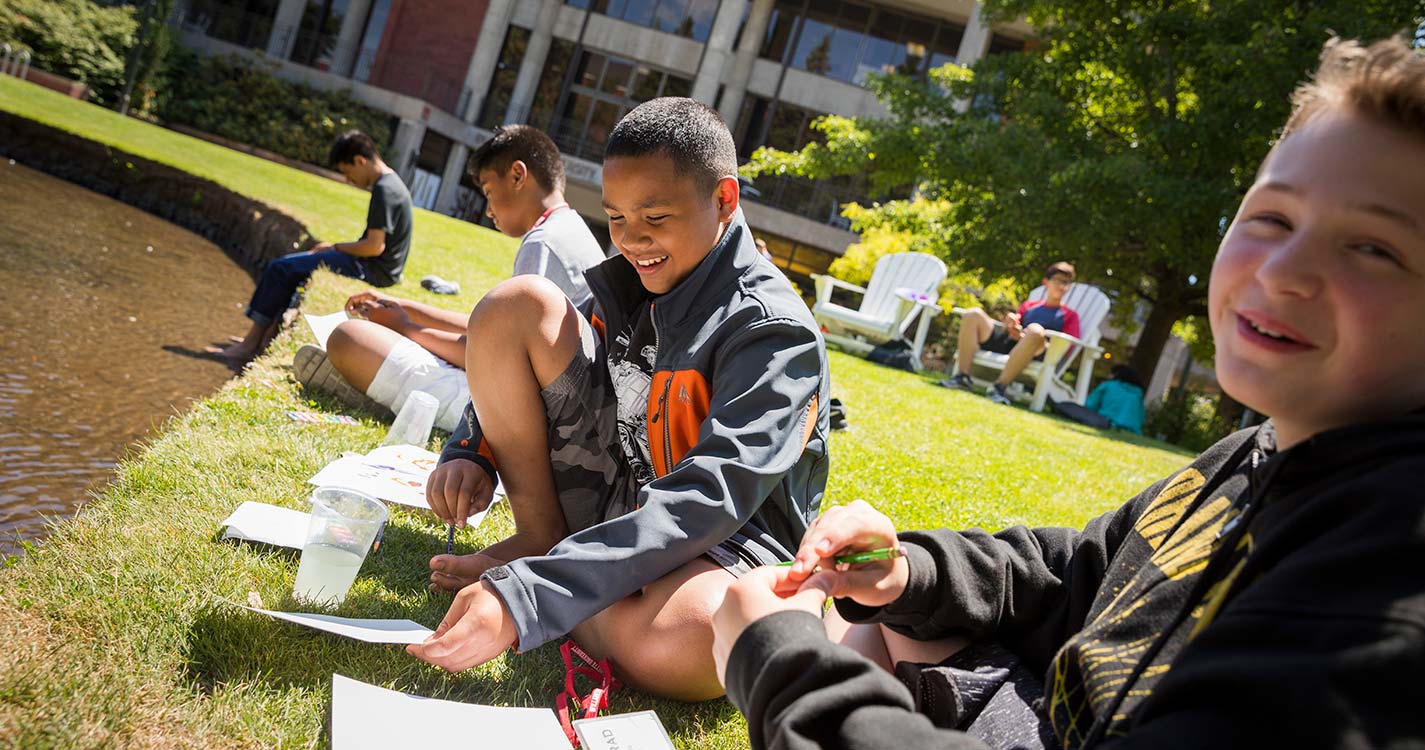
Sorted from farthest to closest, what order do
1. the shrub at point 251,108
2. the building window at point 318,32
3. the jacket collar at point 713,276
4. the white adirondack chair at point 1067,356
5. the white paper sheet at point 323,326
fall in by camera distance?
the building window at point 318,32 < the shrub at point 251,108 < the white adirondack chair at point 1067,356 < the white paper sheet at point 323,326 < the jacket collar at point 713,276

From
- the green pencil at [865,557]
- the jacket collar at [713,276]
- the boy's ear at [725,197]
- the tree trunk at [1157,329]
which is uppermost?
the tree trunk at [1157,329]

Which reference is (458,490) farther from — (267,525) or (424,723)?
(424,723)

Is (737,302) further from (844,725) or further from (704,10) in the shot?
(704,10)

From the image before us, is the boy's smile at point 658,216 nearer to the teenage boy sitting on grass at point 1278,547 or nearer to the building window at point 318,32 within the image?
the teenage boy sitting on grass at point 1278,547

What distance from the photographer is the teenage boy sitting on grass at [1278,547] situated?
752mm

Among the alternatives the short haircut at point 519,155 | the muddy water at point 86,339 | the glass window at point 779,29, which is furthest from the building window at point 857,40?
the short haircut at point 519,155

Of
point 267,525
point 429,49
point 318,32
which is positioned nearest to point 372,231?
point 267,525

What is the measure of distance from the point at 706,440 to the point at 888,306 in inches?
411

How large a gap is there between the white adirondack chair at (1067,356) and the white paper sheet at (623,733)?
28.5 feet

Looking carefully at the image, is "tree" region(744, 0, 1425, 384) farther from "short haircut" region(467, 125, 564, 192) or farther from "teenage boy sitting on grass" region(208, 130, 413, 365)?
"short haircut" region(467, 125, 564, 192)

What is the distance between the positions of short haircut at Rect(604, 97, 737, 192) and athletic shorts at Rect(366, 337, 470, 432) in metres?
1.86

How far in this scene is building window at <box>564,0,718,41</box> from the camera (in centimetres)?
2625

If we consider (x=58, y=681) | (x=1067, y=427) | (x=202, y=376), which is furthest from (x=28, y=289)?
(x=1067, y=427)

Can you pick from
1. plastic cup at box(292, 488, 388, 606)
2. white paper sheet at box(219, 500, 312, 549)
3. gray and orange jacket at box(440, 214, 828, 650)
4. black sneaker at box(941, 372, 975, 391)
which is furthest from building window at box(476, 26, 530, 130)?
plastic cup at box(292, 488, 388, 606)
